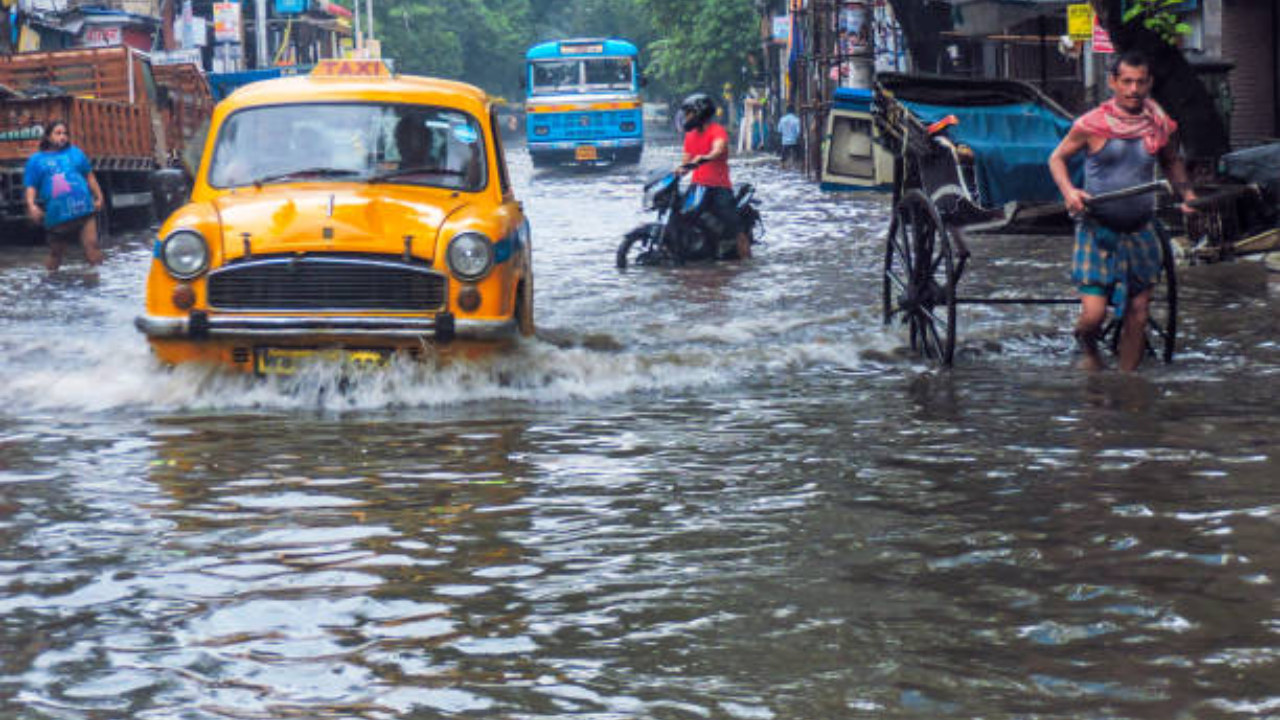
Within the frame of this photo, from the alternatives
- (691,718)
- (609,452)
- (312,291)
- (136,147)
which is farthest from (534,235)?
(691,718)

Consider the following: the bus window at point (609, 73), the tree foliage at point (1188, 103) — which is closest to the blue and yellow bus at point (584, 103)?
the bus window at point (609, 73)

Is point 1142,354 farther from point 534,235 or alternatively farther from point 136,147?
point 136,147

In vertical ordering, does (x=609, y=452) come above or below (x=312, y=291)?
below

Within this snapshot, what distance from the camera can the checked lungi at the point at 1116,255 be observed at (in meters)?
9.54

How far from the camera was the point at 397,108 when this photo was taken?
1093 cm

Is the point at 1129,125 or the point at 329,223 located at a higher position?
the point at 1129,125

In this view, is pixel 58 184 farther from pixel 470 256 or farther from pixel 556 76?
pixel 556 76

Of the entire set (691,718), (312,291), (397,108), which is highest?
(397,108)

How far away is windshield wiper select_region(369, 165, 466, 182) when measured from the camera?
34.6 ft

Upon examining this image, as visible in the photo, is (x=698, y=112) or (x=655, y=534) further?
(x=698, y=112)

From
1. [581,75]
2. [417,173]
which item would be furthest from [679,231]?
[581,75]

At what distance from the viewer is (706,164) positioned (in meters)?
18.2

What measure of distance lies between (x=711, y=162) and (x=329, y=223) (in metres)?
8.84

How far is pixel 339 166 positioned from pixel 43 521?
4.12 metres
